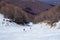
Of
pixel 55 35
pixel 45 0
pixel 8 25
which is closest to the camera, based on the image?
pixel 55 35

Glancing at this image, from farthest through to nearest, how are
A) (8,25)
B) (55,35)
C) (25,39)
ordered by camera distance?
(8,25) < (55,35) < (25,39)

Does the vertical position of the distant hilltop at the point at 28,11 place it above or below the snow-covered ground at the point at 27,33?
above

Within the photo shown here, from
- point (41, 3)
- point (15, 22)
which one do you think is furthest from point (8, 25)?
point (41, 3)

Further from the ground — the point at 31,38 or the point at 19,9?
the point at 19,9

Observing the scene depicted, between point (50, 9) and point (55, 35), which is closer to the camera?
point (55, 35)

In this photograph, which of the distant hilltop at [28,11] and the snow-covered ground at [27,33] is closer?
the snow-covered ground at [27,33]

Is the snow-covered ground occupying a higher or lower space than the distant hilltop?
lower

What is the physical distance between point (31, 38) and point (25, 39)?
17 centimetres

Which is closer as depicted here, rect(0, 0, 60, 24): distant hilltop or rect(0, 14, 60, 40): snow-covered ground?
rect(0, 14, 60, 40): snow-covered ground

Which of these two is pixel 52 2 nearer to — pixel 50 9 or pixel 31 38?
pixel 50 9

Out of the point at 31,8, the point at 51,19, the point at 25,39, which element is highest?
the point at 31,8

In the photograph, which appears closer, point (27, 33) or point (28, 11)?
point (27, 33)

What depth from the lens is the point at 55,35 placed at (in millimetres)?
4395

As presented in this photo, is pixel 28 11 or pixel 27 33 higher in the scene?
pixel 28 11
